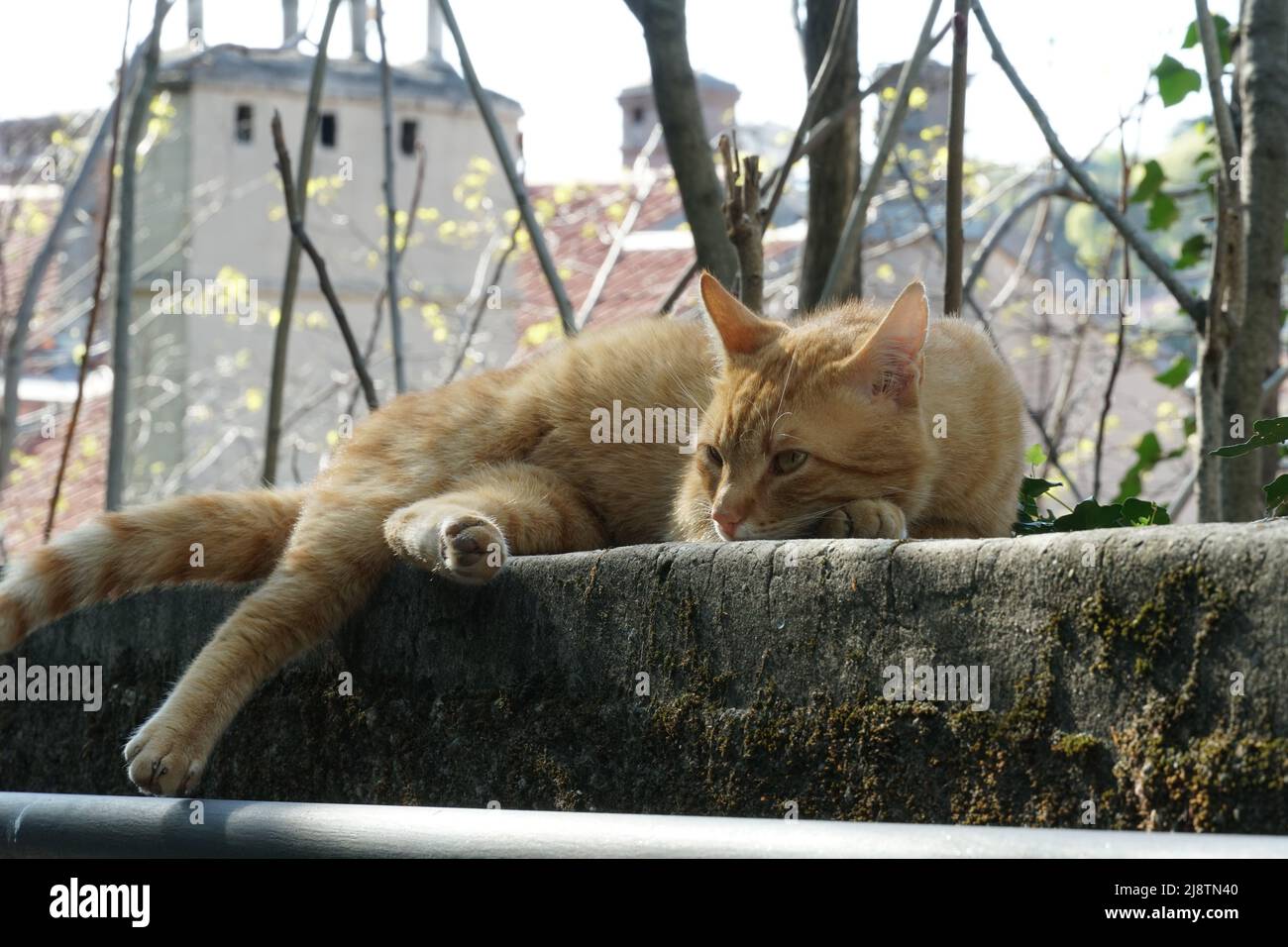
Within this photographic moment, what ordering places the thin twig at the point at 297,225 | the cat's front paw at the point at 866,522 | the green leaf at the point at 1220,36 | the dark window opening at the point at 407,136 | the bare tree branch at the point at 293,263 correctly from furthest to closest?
the dark window opening at the point at 407,136
the bare tree branch at the point at 293,263
the thin twig at the point at 297,225
the green leaf at the point at 1220,36
the cat's front paw at the point at 866,522

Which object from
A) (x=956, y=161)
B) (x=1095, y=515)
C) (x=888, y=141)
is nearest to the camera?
(x=1095, y=515)

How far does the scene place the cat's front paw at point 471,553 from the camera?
2.45 m

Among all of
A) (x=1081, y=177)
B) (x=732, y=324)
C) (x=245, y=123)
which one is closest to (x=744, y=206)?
(x=732, y=324)

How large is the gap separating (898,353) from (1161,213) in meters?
2.37

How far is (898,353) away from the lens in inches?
105

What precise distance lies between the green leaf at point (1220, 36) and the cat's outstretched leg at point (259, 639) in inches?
106

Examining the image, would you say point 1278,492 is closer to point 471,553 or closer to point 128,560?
point 471,553

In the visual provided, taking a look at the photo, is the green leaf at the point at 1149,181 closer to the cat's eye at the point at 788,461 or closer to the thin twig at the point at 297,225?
the cat's eye at the point at 788,461

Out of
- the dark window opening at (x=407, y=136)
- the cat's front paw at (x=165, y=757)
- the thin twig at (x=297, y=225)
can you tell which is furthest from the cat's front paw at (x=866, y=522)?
the dark window opening at (x=407, y=136)

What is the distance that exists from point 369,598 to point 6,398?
5.64 metres

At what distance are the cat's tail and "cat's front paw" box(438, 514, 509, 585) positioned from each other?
867 millimetres

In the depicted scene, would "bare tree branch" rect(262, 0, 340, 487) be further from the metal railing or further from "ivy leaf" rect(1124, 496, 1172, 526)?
"ivy leaf" rect(1124, 496, 1172, 526)

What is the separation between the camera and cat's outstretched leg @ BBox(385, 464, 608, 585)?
→ 2465 millimetres
